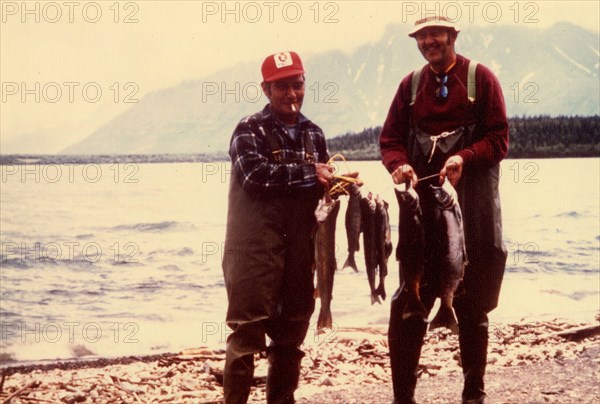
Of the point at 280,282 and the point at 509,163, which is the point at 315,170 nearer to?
the point at 280,282

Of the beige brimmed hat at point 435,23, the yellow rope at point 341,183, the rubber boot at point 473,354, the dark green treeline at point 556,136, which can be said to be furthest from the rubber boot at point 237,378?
the dark green treeline at point 556,136

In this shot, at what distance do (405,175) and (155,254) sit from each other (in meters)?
5.86

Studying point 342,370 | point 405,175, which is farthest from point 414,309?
point 342,370

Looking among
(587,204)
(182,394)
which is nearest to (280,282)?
(182,394)

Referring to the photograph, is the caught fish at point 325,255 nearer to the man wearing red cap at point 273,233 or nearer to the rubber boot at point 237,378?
the man wearing red cap at point 273,233

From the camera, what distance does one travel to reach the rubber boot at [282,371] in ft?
15.1

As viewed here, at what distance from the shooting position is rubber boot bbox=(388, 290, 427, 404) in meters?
4.77

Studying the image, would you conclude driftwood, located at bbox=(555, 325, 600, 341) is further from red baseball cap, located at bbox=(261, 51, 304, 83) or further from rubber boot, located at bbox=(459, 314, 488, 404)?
red baseball cap, located at bbox=(261, 51, 304, 83)

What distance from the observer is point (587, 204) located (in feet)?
33.1

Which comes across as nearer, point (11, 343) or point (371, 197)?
point (371, 197)

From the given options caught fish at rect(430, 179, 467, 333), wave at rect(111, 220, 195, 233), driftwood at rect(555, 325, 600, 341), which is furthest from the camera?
wave at rect(111, 220, 195, 233)

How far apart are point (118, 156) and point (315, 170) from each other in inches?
213

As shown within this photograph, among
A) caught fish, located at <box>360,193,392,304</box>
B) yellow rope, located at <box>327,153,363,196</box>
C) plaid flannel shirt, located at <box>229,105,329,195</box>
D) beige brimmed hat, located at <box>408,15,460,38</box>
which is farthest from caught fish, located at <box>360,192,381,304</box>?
beige brimmed hat, located at <box>408,15,460,38</box>

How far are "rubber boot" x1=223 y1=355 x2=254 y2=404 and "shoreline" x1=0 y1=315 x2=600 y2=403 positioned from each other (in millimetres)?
1905
